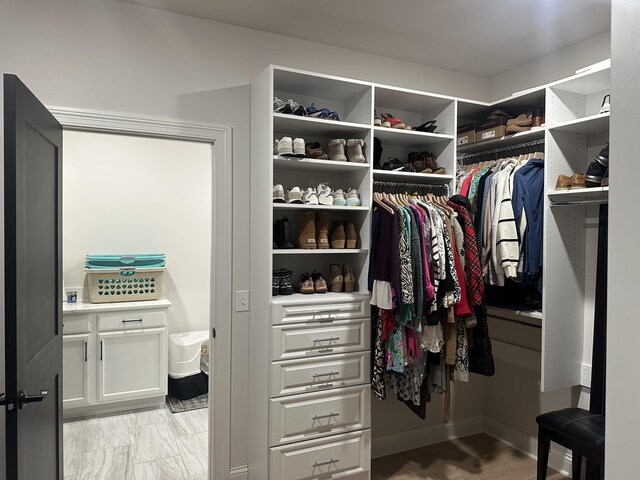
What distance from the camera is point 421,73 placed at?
10.4 ft

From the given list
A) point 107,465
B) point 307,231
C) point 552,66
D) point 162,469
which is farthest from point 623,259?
point 107,465

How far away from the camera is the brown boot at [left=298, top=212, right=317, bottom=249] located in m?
2.55

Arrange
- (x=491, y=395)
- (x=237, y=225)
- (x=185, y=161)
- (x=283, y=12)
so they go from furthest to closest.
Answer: (x=185, y=161) < (x=491, y=395) < (x=237, y=225) < (x=283, y=12)

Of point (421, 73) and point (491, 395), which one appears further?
point (491, 395)

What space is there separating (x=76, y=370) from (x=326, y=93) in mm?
2758

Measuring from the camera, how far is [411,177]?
2834mm

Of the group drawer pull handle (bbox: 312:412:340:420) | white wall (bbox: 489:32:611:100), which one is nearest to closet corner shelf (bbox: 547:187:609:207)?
white wall (bbox: 489:32:611:100)

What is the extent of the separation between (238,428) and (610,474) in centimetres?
198

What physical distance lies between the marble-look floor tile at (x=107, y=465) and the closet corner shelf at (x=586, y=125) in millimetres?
3256

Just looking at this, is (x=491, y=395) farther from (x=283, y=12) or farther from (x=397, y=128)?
(x=283, y=12)

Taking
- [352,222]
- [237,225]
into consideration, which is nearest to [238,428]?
[237,225]

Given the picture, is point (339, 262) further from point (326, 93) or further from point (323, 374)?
point (326, 93)

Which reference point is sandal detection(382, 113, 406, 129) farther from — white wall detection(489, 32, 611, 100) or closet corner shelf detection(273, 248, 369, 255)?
white wall detection(489, 32, 611, 100)

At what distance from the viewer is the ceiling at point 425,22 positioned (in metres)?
2.35
